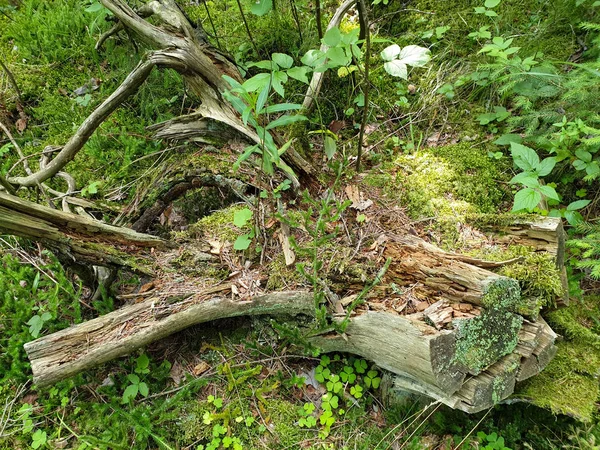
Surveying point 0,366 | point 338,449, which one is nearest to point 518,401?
point 338,449

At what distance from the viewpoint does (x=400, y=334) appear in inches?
88.2

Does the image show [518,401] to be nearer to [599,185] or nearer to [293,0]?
[599,185]

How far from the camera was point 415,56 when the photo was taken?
2.47 metres

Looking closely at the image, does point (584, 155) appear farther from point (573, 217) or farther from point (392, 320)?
point (392, 320)

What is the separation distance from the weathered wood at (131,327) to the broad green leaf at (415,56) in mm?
1684

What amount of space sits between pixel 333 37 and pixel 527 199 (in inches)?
64.1

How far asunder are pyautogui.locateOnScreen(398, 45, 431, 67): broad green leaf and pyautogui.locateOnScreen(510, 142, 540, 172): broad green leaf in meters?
0.92

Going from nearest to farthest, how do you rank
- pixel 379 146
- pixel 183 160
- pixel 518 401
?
1. pixel 518 401
2. pixel 183 160
3. pixel 379 146

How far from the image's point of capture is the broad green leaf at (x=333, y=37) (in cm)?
236

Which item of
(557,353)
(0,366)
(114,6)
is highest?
(114,6)

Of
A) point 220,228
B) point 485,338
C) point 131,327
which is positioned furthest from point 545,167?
point 131,327

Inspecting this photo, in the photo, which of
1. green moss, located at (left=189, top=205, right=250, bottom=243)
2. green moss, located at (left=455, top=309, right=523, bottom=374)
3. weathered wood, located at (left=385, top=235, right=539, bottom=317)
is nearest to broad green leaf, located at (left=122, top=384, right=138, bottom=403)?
green moss, located at (left=189, top=205, right=250, bottom=243)

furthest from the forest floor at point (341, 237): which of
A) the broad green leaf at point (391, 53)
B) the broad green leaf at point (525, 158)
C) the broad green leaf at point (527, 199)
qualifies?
the broad green leaf at point (391, 53)

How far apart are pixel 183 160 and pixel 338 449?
2.52m
